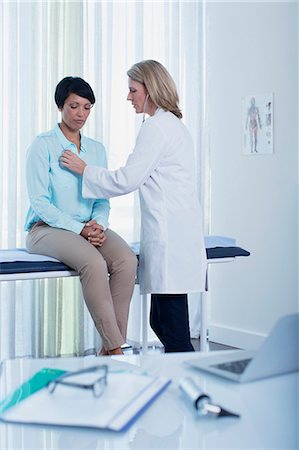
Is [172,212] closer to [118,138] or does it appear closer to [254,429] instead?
[118,138]

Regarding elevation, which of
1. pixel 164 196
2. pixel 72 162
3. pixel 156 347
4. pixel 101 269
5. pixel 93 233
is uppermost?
pixel 72 162

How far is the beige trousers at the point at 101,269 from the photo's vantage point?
8.11 ft

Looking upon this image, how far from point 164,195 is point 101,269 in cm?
36

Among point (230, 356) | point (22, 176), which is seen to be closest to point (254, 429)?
point (230, 356)

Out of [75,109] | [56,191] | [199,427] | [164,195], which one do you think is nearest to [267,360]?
[199,427]

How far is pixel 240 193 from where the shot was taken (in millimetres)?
3633

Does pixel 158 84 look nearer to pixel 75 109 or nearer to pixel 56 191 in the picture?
pixel 75 109

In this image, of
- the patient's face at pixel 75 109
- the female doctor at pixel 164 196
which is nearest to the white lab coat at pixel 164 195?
the female doctor at pixel 164 196

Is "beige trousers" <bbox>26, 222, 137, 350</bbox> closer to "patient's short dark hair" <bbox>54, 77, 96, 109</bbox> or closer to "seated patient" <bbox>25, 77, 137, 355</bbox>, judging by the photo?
"seated patient" <bbox>25, 77, 137, 355</bbox>

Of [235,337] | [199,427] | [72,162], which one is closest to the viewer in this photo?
[199,427]

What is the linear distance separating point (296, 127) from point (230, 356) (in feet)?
7.35

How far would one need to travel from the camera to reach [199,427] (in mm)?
967

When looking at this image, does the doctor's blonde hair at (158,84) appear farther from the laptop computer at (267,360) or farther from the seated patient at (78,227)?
the laptop computer at (267,360)

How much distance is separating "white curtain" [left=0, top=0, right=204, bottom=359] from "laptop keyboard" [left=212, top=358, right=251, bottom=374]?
2.17 meters
